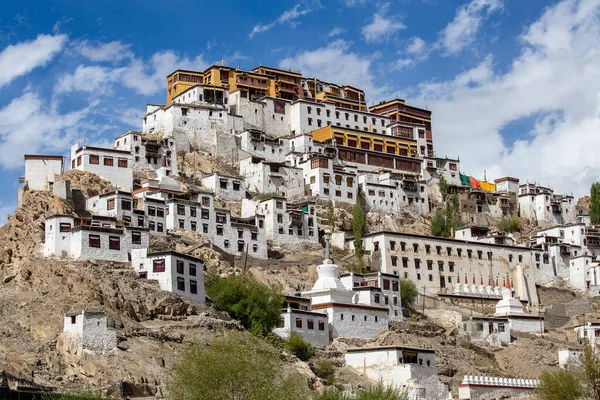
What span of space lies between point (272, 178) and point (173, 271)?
119 ft

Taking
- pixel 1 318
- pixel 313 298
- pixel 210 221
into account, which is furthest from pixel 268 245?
pixel 1 318

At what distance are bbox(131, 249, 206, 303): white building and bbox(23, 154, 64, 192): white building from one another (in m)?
18.7

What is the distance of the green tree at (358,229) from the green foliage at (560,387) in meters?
29.3

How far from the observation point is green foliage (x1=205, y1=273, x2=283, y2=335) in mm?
67750

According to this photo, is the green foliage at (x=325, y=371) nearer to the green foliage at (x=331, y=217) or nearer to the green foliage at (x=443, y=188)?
the green foliage at (x=331, y=217)

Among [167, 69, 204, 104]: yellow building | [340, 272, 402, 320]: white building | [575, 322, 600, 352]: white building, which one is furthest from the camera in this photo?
[167, 69, 204, 104]: yellow building

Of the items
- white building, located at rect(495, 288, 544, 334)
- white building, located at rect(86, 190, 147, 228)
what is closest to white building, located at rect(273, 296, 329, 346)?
white building, located at rect(86, 190, 147, 228)

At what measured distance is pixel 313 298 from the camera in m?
75.1

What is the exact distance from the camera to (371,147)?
389ft

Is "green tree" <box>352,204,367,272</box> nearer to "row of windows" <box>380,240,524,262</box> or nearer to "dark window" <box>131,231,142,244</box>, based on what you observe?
"row of windows" <box>380,240,524,262</box>

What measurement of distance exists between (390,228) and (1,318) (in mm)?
48860

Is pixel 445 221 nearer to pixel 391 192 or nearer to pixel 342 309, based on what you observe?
pixel 391 192

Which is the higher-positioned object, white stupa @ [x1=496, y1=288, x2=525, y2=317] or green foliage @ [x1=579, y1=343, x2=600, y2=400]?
white stupa @ [x1=496, y1=288, x2=525, y2=317]

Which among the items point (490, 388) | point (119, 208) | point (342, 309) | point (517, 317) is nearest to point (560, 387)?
point (490, 388)
